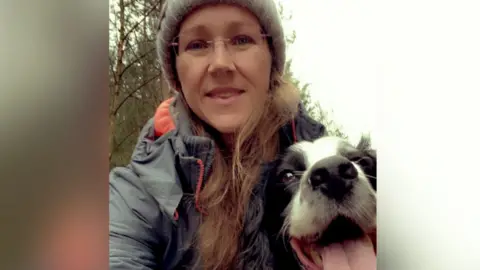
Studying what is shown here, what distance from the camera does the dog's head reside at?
1.28 m

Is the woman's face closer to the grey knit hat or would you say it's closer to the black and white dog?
the grey knit hat

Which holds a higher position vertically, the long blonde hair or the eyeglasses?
the eyeglasses

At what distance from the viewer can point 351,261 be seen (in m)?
1.32

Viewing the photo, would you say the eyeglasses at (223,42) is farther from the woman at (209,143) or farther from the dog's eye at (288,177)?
the dog's eye at (288,177)

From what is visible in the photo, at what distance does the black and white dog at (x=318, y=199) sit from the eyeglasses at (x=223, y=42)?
0.28 metres

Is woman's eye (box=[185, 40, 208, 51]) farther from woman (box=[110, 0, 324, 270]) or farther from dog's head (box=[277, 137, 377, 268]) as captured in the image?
dog's head (box=[277, 137, 377, 268])

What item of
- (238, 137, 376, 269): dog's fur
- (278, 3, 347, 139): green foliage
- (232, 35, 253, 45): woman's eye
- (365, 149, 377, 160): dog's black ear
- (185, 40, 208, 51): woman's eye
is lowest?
(238, 137, 376, 269): dog's fur

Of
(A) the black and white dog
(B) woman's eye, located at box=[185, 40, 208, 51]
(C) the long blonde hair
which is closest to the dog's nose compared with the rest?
(A) the black and white dog

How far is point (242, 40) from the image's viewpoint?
1.29 meters

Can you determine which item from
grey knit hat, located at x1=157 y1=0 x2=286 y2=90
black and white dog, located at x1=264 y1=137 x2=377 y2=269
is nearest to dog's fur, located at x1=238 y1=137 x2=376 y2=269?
black and white dog, located at x1=264 y1=137 x2=377 y2=269

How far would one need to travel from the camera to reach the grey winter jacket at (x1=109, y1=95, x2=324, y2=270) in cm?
128
